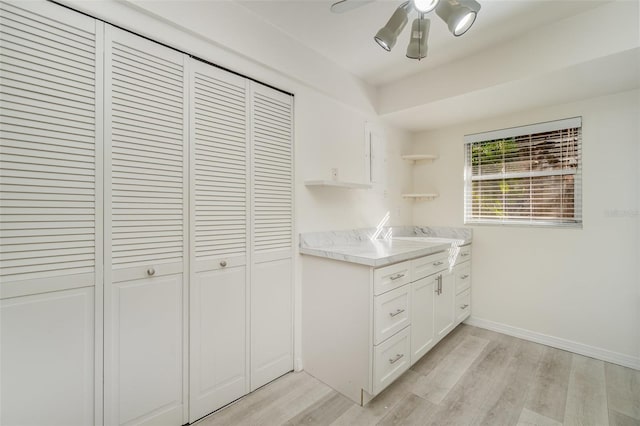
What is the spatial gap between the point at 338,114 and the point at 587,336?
9.72 ft

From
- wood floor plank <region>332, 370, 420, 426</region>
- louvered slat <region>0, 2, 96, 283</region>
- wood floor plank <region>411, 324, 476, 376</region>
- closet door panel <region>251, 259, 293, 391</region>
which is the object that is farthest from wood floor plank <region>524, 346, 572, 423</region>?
louvered slat <region>0, 2, 96, 283</region>

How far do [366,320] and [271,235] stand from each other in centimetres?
88

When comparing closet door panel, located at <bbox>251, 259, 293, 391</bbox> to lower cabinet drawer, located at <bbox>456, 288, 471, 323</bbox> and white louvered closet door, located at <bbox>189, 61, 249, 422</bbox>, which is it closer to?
white louvered closet door, located at <bbox>189, 61, 249, 422</bbox>

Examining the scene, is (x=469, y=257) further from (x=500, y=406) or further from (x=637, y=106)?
(x=637, y=106)

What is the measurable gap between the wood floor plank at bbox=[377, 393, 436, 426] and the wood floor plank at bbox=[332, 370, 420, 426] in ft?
0.10

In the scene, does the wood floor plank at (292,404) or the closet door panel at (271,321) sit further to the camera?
the closet door panel at (271,321)

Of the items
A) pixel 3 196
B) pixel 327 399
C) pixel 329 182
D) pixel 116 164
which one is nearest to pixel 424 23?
pixel 329 182

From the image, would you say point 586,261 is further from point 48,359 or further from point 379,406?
point 48,359

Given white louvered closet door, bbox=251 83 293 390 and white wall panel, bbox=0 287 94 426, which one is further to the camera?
white louvered closet door, bbox=251 83 293 390

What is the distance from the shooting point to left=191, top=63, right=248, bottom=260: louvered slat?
1.68 meters

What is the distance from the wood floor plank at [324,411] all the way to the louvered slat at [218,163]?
3.54 feet

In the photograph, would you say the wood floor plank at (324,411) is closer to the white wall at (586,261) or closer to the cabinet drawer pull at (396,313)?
the cabinet drawer pull at (396,313)

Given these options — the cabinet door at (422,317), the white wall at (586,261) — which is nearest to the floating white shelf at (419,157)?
the white wall at (586,261)

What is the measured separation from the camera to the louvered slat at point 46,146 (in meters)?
1.14
